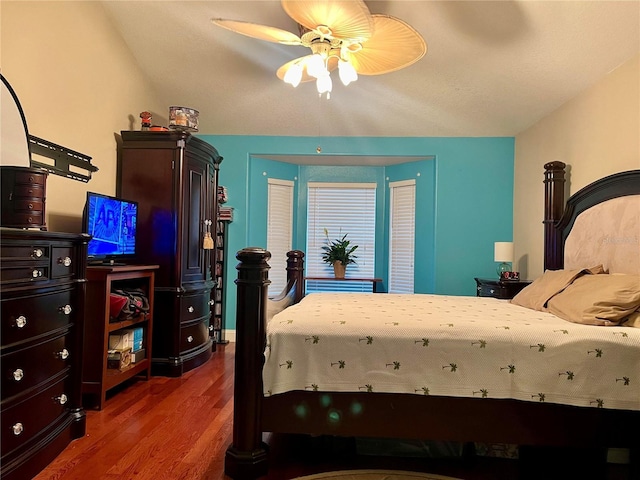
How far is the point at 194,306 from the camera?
3756 millimetres

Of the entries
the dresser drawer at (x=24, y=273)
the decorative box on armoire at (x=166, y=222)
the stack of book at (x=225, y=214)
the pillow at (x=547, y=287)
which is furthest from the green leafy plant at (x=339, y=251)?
the dresser drawer at (x=24, y=273)

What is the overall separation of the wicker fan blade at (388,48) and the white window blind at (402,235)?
273 cm

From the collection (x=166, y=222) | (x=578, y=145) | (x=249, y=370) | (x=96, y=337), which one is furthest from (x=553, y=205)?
(x=96, y=337)

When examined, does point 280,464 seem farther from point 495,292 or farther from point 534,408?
point 495,292

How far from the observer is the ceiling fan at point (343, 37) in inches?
80.1

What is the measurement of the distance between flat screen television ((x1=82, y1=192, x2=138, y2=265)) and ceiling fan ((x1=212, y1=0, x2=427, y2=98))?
4.83ft

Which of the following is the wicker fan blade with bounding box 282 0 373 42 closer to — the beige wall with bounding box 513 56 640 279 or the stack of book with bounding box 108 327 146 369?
the beige wall with bounding box 513 56 640 279

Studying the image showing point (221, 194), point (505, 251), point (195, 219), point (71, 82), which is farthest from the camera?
point (221, 194)

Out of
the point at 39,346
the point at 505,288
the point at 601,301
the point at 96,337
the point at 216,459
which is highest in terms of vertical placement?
the point at 601,301

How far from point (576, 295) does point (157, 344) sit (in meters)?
2.98

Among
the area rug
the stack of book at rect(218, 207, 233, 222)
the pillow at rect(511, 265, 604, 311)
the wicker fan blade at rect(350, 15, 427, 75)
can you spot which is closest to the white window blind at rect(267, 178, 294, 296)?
the stack of book at rect(218, 207, 233, 222)

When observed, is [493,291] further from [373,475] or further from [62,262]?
[62,262]

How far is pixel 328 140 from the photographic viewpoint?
4.90m

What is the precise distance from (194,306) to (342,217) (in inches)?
101
